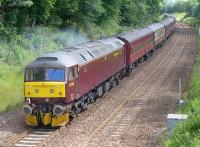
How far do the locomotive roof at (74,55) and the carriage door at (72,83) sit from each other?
0.83ft

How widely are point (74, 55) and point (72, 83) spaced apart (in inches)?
63.9

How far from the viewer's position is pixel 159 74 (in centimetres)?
3534

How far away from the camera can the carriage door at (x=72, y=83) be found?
1978 cm

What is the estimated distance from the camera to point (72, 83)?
20.2 m

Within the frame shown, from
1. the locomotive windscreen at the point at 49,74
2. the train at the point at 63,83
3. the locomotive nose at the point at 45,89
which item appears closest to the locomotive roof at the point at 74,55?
the train at the point at 63,83

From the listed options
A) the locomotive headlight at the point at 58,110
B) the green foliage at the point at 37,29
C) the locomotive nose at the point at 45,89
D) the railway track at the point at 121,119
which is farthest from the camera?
the green foliage at the point at 37,29

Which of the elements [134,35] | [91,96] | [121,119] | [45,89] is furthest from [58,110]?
[134,35]

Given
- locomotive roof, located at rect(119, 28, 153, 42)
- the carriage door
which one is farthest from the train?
locomotive roof, located at rect(119, 28, 153, 42)

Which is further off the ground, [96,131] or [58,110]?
[58,110]

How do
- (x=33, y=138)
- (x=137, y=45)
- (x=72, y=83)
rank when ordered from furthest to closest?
(x=137, y=45) < (x=72, y=83) < (x=33, y=138)

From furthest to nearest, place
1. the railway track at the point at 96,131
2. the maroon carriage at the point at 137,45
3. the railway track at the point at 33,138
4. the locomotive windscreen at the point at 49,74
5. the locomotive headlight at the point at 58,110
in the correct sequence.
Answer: the maroon carriage at the point at 137,45, the locomotive windscreen at the point at 49,74, the locomotive headlight at the point at 58,110, the railway track at the point at 96,131, the railway track at the point at 33,138

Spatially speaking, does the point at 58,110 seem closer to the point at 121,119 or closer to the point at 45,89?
the point at 45,89

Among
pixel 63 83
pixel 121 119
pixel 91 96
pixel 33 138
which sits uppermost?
pixel 63 83

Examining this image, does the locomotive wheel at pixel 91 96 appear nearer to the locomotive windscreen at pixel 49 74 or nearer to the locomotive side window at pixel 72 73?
the locomotive side window at pixel 72 73
